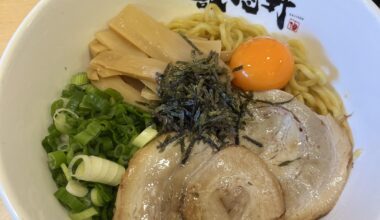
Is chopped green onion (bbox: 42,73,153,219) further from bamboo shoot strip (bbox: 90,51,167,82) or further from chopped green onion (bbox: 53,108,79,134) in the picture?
bamboo shoot strip (bbox: 90,51,167,82)

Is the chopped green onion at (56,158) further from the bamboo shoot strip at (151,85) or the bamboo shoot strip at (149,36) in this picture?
the bamboo shoot strip at (149,36)

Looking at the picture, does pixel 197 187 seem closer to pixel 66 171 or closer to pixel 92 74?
pixel 66 171

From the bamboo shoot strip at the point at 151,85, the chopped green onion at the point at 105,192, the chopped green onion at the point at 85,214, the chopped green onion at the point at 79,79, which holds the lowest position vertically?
the chopped green onion at the point at 85,214

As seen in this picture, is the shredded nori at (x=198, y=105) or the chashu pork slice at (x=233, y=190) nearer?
the chashu pork slice at (x=233, y=190)

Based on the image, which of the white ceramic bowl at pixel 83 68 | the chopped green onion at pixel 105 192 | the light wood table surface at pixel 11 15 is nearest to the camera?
the white ceramic bowl at pixel 83 68

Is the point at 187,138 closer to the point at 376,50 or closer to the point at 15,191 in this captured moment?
the point at 15,191

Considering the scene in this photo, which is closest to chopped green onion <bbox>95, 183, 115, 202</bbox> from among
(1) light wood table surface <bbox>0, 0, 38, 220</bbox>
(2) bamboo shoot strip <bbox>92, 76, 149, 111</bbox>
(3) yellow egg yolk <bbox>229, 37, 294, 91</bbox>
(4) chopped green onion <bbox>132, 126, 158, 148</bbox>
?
(4) chopped green onion <bbox>132, 126, 158, 148</bbox>

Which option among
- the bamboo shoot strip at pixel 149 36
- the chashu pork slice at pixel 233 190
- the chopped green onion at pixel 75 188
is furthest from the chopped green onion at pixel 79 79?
the chashu pork slice at pixel 233 190
